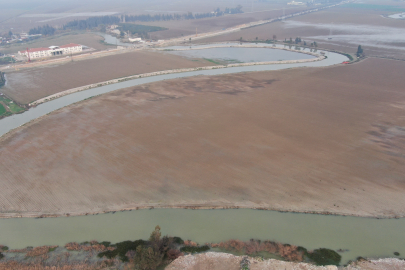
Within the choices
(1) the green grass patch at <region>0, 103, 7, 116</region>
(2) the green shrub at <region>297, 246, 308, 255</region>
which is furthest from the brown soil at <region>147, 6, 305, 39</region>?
(2) the green shrub at <region>297, 246, 308, 255</region>

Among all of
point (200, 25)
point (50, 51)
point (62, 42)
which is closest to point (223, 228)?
point (50, 51)

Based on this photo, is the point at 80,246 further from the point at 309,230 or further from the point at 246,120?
the point at 246,120

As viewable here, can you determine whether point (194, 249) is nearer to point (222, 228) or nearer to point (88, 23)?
point (222, 228)

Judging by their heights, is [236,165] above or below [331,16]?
below

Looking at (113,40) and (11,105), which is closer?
(11,105)

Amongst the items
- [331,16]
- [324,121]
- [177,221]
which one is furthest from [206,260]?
[331,16]

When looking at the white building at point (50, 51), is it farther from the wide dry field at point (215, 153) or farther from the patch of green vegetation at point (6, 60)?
the wide dry field at point (215, 153)

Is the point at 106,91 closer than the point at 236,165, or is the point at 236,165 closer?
the point at 236,165
